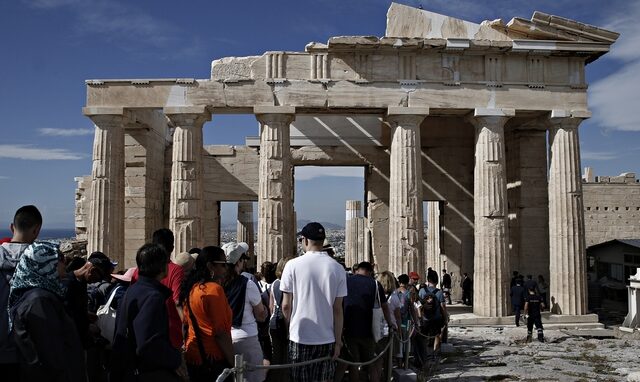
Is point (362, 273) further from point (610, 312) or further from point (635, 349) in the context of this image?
point (610, 312)

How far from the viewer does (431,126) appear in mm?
20766

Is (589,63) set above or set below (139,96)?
above

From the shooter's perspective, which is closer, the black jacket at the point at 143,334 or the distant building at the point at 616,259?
the black jacket at the point at 143,334

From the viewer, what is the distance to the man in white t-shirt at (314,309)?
552 centimetres

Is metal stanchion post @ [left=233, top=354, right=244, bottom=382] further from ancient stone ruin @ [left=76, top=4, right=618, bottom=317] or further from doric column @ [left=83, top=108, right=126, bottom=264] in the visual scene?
doric column @ [left=83, top=108, right=126, bottom=264]

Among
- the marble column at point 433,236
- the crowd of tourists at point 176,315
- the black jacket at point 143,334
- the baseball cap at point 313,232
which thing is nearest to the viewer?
the crowd of tourists at point 176,315

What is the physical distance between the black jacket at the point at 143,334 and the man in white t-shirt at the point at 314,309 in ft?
4.90

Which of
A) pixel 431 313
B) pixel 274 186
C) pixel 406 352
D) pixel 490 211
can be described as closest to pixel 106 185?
pixel 274 186

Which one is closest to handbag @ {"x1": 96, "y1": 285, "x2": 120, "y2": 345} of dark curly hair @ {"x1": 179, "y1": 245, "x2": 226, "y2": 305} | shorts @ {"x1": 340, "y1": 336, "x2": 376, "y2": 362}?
dark curly hair @ {"x1": 179, "y1": 245, "x2": 226, "y2": 305}

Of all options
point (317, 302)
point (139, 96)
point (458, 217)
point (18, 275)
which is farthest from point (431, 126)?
point (18, 275)

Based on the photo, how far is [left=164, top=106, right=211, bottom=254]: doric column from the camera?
15.7 m

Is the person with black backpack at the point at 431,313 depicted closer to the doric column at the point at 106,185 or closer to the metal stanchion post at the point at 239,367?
the metal stanchion post at the point at 239,367

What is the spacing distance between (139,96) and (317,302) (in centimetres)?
1221

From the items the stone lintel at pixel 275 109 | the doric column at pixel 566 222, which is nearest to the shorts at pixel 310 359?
the stone lintel at pixel 275 109
